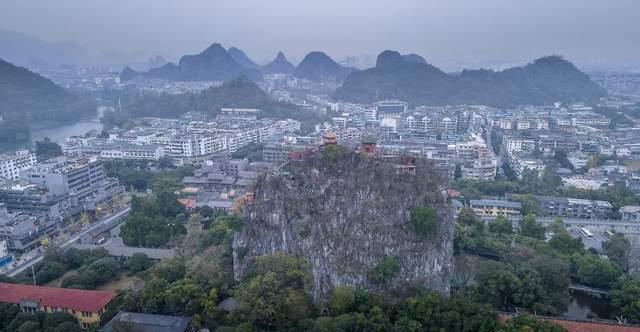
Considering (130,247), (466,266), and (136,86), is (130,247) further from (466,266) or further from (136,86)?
(136,86)

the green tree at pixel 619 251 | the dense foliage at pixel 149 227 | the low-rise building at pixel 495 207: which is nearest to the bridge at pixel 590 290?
the green tree at pixel 619 251

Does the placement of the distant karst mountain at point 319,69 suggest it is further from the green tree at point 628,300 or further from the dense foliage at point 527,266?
the green tree at point 628,300

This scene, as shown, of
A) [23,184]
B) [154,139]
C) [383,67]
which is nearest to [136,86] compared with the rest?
[383,67]

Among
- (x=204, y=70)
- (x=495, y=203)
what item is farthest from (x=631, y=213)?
(x=204, y=70)

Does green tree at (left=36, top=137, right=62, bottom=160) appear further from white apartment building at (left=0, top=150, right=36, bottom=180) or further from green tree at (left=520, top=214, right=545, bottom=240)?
green tree at (left=520, top=214, right=545, bottom=240)

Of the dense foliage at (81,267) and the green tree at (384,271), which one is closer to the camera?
the green tree at (384,271)

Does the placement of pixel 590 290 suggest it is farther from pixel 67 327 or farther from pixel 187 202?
pixel 187 202
